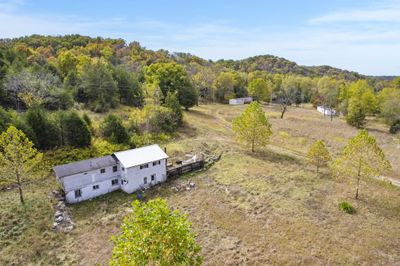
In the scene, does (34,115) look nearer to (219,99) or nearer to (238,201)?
(238,201)

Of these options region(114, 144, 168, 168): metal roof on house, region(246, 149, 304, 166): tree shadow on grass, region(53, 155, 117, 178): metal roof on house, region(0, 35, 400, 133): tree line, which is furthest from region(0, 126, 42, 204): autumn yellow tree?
region(246, 149, 304, 166): tree shadow on grass

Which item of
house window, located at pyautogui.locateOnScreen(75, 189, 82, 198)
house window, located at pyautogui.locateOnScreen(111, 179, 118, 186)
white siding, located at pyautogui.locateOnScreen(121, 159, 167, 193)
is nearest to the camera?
house window, located at pyautogui.locateOnScreen(75, 189, 82, 198)

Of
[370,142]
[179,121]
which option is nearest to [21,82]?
[179,121]

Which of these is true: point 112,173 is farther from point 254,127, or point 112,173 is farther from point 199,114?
point 199,114

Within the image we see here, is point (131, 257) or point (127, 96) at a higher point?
point (127, 96)

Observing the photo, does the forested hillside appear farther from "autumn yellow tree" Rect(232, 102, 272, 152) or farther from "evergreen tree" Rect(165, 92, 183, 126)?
"autumn yellow tree" Rect(232, 102, 272, 152)

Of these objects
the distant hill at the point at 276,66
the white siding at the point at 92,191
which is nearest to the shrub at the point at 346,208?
the white siding at the point at 92,191

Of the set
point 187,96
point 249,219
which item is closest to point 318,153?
point 249,219

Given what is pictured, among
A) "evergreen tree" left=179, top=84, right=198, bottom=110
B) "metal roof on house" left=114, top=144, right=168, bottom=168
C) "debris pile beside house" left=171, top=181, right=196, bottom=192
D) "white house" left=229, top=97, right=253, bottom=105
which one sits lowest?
"debris pile beside house" left=171, top=181, right=196, bottom=192
